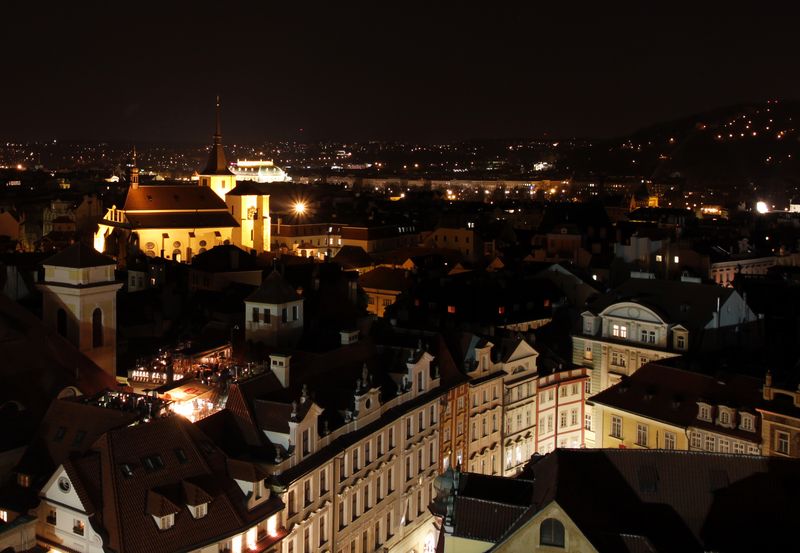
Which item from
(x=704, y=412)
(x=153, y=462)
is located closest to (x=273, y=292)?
(x=153, y=462)

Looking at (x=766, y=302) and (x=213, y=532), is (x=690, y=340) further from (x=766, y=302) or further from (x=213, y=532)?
(x=213, y=532)

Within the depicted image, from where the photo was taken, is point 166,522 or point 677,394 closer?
point 166,522

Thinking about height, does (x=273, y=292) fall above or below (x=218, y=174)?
below

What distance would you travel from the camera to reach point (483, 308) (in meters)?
59.6

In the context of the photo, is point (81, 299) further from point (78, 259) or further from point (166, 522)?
point (166, 522)

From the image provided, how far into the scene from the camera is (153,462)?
26578 mm

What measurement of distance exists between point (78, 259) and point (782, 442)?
29535 mm

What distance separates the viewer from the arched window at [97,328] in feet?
129

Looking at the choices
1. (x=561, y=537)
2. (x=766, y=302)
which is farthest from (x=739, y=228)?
(x=561, y=537)

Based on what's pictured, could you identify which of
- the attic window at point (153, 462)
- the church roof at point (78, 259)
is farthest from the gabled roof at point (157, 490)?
the church roof at point (78, 259)

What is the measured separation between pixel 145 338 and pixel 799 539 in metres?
36.0

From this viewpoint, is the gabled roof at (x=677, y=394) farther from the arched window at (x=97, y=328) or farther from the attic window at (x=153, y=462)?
the attic window at (x=153, y=462)

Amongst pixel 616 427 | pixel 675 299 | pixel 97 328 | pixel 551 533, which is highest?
pixel 675 299

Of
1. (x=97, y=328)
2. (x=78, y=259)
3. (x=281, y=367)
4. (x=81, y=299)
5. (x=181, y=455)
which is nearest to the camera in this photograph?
(x=181, y=455)
